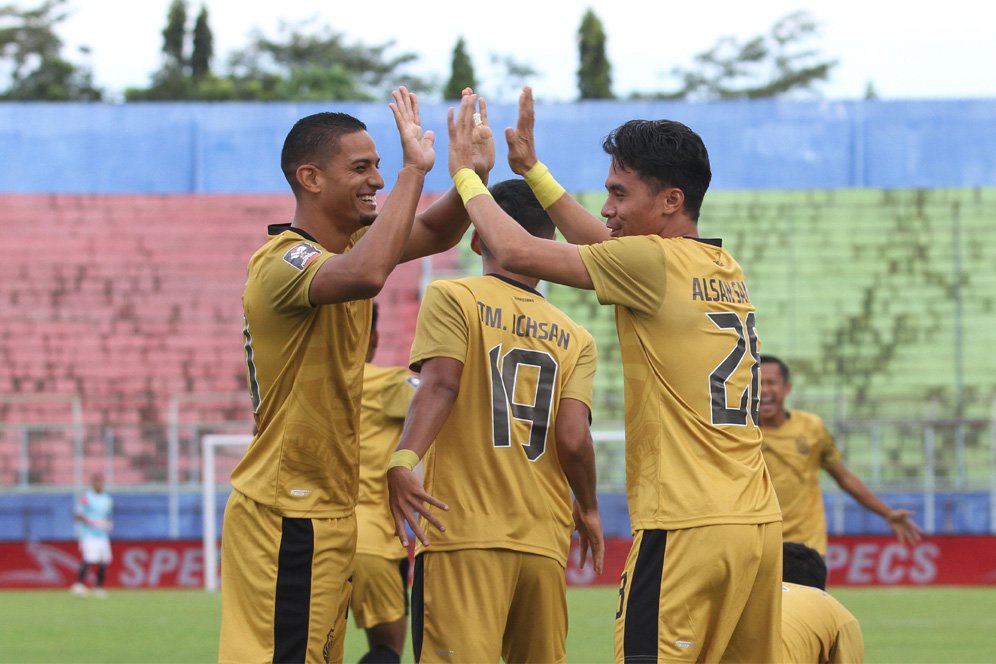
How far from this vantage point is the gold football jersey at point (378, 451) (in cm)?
744

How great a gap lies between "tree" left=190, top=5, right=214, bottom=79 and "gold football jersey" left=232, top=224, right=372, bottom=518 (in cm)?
3839

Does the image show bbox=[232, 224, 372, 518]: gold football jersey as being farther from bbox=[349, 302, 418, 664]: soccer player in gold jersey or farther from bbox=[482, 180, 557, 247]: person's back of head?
bbox=[349, 302, 418, 664]: soccer player in gold jersey

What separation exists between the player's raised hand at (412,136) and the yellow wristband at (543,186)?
1.25 feet

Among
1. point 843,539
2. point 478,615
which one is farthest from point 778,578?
point 843,539

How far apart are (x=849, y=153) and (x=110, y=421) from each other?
52.0ft

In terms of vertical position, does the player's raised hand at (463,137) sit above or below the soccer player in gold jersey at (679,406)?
above

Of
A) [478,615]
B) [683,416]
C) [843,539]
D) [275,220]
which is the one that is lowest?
[843,539]

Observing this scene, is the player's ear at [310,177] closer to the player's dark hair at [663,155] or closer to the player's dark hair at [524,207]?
the player's dark hair at [524,207]

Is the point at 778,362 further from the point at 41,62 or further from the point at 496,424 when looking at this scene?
the point at 41,62

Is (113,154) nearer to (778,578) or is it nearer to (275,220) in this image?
(275,220)

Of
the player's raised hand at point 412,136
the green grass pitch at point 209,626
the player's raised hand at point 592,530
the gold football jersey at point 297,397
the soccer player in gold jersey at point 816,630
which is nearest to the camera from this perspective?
the gold football jersey at point 297,397

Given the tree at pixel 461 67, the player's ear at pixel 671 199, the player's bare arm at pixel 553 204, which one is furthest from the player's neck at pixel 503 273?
the tree at pixel 461 67

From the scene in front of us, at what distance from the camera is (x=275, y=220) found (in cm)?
2902

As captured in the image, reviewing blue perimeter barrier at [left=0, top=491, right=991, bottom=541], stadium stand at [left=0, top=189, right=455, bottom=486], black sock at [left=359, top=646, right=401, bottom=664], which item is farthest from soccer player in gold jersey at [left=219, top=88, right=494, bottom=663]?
stadium stand at [left=0, top=189, right=455, bottom=486]
